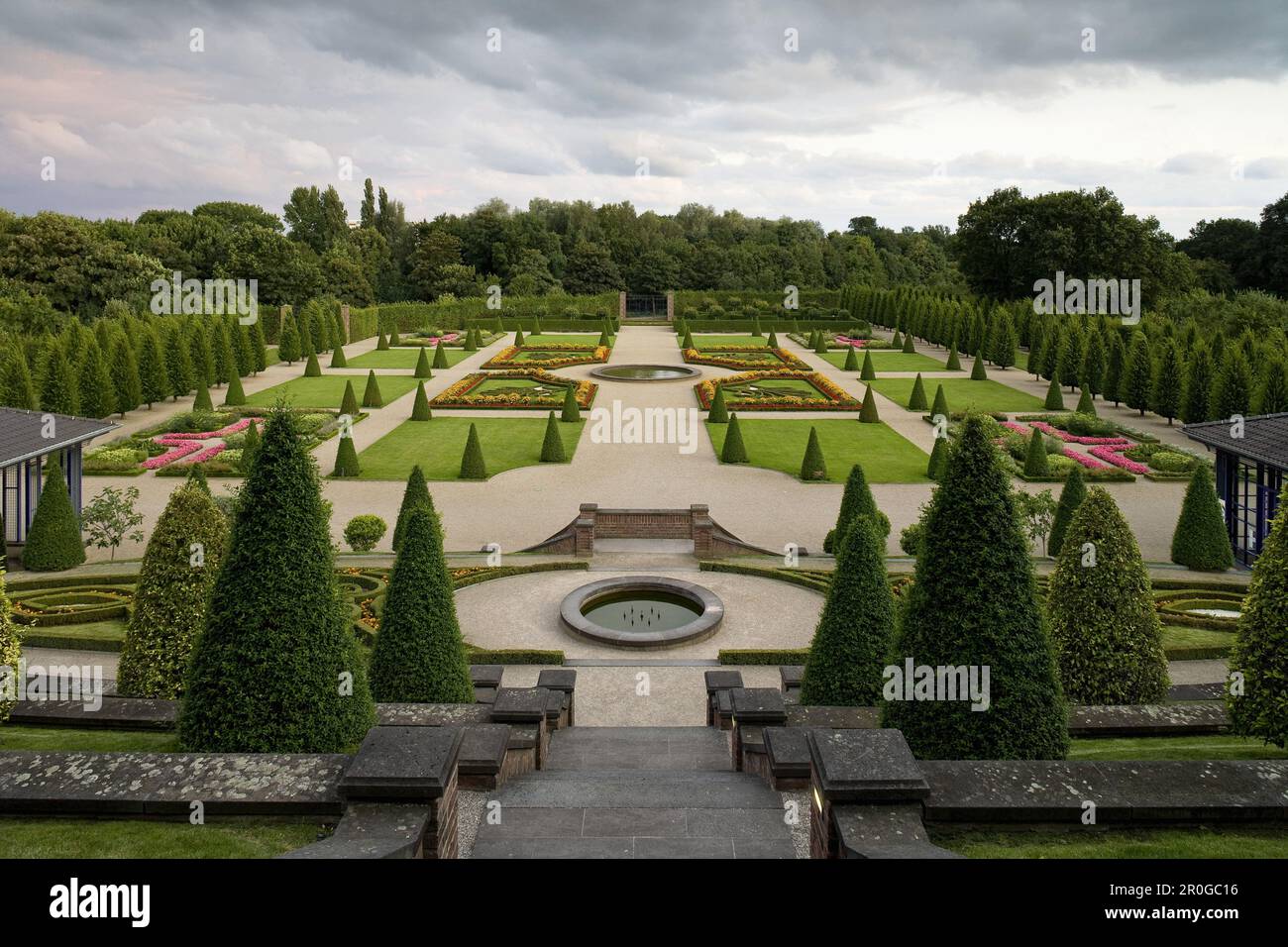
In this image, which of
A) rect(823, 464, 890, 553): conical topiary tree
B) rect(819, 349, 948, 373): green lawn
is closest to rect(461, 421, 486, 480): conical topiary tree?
rect(823, 464, 890, 553): conical topiary tree

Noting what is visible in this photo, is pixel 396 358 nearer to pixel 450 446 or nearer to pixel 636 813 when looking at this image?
pixel 450 446

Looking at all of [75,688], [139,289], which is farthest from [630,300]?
Answer: [75,688]

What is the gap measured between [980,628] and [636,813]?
9.69 ft

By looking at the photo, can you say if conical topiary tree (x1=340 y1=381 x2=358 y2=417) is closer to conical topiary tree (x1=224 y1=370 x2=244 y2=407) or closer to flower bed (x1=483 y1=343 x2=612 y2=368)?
conical topiary tree (x1=224 y1=370 x2=244 y2=407)

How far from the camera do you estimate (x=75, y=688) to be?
11383 millimetres

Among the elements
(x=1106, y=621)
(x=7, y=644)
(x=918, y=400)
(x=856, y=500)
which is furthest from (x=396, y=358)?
(x=1106, y=621)

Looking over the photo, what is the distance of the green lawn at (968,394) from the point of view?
4081 cm

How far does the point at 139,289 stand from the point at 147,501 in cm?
4200

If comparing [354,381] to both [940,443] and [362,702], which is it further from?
[362,702]

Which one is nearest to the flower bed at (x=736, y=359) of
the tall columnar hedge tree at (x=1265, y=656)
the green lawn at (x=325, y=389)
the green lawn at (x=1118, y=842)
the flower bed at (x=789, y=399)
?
the flower bed at (x=789, y=399)

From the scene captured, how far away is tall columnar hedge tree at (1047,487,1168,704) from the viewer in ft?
36.2

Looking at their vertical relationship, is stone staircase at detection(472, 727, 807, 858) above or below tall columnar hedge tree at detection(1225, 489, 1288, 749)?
below

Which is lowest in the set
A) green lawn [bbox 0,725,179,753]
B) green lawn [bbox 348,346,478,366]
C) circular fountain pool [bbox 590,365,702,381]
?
green lawn [bbox 0,725,179,753]

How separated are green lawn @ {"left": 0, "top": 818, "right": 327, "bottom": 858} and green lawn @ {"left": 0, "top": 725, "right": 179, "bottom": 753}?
2145 millimetres
